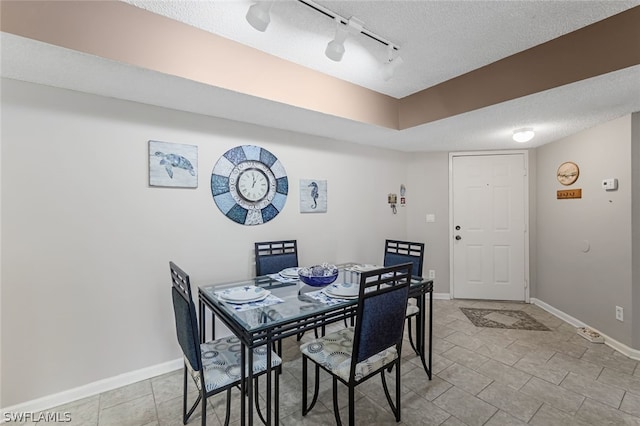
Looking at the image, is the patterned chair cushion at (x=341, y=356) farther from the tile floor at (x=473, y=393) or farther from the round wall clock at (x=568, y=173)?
the round wall clock at (x=568, y=173)

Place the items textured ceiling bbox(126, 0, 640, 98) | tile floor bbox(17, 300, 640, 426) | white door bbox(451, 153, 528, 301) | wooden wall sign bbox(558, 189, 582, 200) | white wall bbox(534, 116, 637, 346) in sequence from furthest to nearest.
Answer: white door bbox(451, 153, 528, 301)
wooden wall sign bbox(558, 189, 582, 200)
white wall bbox(534, 116, 637, 346)
tile floor bbox(17, 300, 640, 426)
textured ceiling bbox(126, 0, 640, 98)

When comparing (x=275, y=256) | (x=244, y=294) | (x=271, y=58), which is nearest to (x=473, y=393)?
(x=244, y=294)

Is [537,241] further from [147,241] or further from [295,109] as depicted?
[147,241]

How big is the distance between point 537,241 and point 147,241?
4579mm

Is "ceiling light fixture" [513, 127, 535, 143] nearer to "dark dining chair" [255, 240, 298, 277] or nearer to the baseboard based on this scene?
the baseboard

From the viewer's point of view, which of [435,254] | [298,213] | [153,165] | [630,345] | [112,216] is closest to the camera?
[112,216]

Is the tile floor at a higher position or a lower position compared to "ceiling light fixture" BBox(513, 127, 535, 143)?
lower

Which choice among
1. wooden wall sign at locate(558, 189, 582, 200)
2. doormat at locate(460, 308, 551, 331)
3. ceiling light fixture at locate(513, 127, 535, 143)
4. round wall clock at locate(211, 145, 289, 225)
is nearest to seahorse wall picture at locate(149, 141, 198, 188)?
round wall clock at locate(211, 145, 289, 225)

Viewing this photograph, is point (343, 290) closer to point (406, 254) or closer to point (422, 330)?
point (422, 330)

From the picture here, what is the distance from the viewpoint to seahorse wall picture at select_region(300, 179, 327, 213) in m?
3.11

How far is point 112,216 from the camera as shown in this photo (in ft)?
6.90

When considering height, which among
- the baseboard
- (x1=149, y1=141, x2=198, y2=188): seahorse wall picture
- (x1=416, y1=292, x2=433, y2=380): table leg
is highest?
(x1=149, y1=141, x2=198, y2=188): seahorse wall picture

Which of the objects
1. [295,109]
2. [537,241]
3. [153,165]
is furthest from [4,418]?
[537,241]

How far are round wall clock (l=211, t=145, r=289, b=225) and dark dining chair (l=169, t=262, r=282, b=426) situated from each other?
1051 mm
